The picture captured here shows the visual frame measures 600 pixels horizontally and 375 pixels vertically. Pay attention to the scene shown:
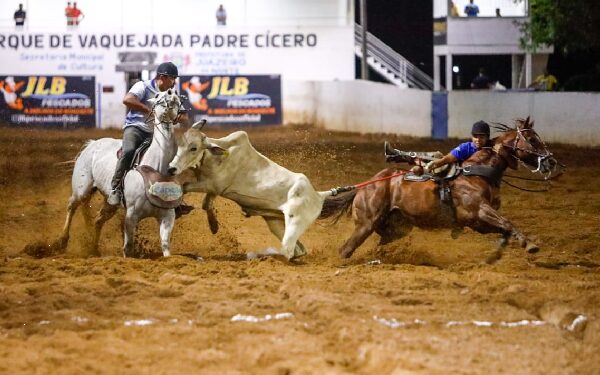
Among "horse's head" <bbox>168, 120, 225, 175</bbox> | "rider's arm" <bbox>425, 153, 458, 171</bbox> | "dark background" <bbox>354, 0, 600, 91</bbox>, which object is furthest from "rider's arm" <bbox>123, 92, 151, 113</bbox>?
"dark background" <bbox>354, 0, 600, 91</bbox>

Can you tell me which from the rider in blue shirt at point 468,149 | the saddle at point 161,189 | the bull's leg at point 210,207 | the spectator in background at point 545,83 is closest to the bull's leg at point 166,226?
the saddle at point 161,189

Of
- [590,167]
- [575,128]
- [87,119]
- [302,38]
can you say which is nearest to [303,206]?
[590,167]

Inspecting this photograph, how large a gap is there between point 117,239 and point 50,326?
560 cm

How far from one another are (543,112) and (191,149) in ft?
47.9

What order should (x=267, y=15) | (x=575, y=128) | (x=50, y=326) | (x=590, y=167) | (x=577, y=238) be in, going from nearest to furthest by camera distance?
(x=50, y=326)
(x=577, y=238)
(x=590, y=167)
(x=575, y=128)
(x=267, y=15)

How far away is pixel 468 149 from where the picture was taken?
1106 cm

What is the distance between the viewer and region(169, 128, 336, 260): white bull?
10352mm

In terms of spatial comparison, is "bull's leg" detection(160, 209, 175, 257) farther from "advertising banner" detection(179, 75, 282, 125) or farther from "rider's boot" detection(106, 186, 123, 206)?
"advertising banner" detection(179, 75, 282, 125)

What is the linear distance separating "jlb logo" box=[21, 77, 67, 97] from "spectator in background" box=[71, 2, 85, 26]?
21.2 feet

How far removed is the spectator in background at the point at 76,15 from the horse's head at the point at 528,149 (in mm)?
27663

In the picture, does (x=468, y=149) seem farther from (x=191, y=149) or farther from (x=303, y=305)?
(x=303, y=305)

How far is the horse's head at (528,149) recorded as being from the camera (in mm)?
10523

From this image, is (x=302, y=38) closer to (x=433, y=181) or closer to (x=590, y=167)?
(x=590, y=167)

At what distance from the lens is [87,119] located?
30125mm
